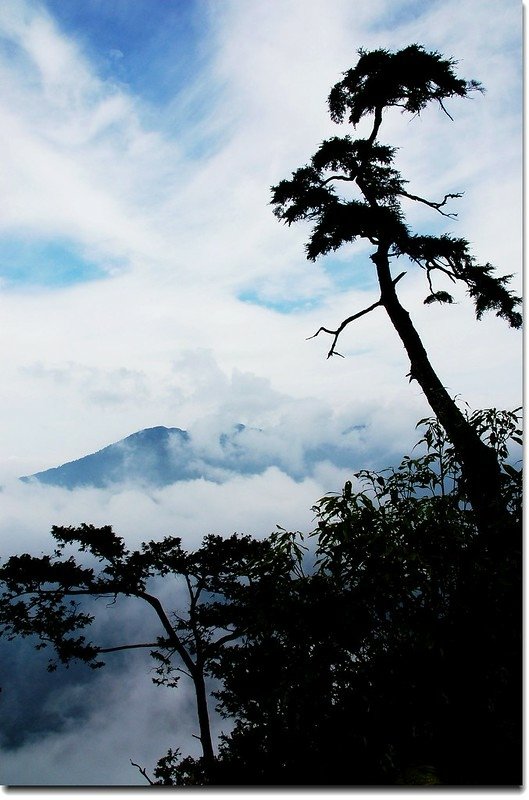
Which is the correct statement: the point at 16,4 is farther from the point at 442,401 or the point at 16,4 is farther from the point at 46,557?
the point at 46,557

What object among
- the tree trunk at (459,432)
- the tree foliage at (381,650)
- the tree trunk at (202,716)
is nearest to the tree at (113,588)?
the tree trunk at (202,716)

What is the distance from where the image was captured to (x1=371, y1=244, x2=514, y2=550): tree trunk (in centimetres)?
297

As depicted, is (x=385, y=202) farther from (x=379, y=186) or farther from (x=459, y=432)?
(x=459, y=432)

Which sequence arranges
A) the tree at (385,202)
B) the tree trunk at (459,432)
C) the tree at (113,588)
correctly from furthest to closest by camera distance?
the tree at (113,588), the tree at (385,202), the tree trunk at (459,432)

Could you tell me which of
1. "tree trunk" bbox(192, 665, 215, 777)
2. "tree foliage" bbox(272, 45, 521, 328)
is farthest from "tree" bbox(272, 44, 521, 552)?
"tree trunk" bbox(192, 665, 215, 777)

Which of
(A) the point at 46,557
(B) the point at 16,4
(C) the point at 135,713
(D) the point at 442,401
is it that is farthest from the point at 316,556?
(C) the point at 135,713

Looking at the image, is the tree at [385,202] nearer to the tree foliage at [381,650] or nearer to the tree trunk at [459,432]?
the tree trunk at [459,432]

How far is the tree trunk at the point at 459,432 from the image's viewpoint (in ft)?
9.75

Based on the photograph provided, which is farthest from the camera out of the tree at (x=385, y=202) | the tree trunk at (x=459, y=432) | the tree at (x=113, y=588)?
the tree at (x=113, y=588)

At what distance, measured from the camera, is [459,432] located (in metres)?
3.94

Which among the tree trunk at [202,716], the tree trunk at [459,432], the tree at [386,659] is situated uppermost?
the tree trunk at [459,432]

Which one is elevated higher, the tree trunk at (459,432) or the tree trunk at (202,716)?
the tree trunk at (459,432)

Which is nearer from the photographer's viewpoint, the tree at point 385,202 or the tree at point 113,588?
the tree at point 385,202

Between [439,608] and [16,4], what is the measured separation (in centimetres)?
618
